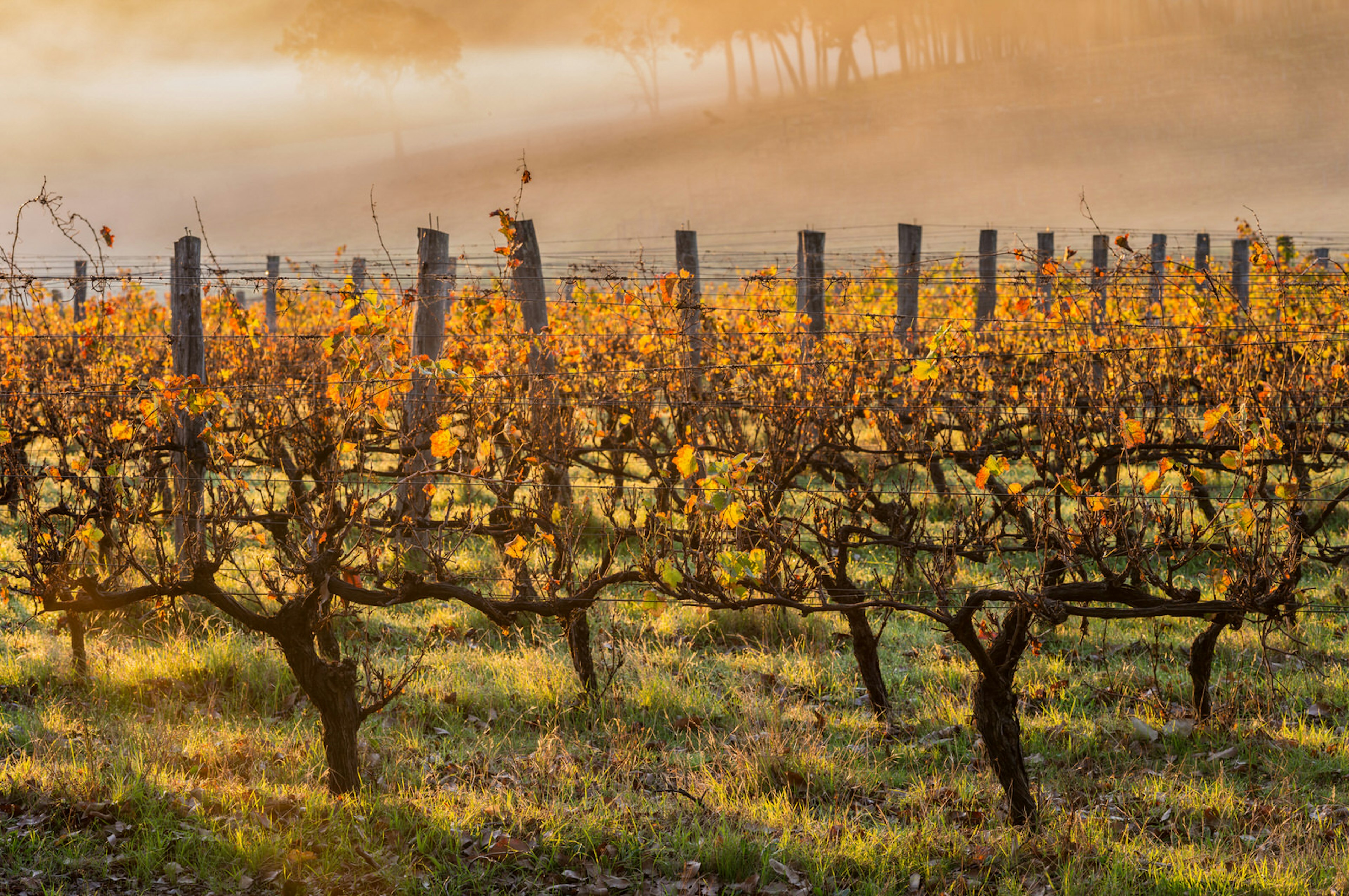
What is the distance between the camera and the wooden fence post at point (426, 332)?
20.9 feet

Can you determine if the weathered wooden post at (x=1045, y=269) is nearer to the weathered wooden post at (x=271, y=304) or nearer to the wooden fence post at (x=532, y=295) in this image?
the wooden fence post at (x=532, y=295)

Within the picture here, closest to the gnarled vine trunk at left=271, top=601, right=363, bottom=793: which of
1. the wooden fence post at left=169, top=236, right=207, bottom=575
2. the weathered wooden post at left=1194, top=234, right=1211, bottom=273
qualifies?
the wooden fence post at left=169, top=236, right=207, bottom=575

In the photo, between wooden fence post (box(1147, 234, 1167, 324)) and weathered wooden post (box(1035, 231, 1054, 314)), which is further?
wooden fence post (box(1147, 234, 1167, 324))

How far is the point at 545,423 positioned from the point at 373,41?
268 ft

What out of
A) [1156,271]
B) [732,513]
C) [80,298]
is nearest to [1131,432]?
[732,513]

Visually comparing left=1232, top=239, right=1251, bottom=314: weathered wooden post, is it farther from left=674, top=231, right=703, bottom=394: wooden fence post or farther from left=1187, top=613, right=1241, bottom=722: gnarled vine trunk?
left=1187, top=613, right=1241, bottom=722: gnarled vine trunk

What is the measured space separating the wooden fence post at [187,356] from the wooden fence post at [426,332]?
118cm

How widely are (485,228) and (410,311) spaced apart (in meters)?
58.1

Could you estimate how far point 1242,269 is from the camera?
573 inches

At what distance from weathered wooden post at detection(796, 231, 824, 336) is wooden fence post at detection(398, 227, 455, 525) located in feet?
10.3

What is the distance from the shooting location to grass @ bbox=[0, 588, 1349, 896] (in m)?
3.65

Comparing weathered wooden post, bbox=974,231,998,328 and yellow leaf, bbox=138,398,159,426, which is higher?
weathered wooden post, bbox=974,231,998,328

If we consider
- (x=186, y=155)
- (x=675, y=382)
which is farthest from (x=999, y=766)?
(x=186, y=155)

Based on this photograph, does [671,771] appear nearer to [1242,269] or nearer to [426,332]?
[426,332]
